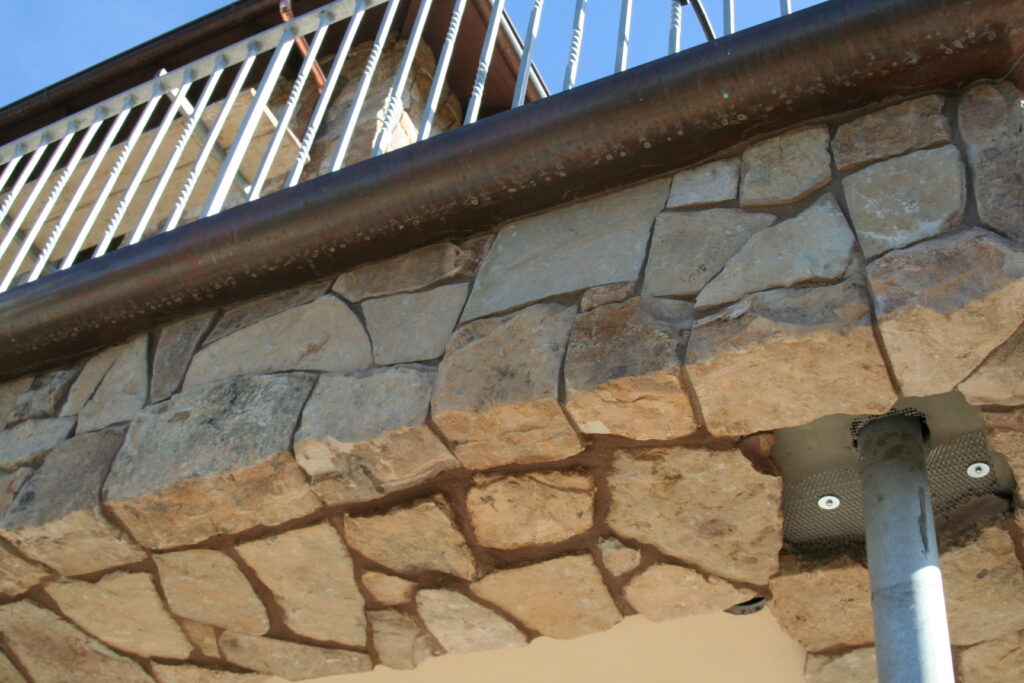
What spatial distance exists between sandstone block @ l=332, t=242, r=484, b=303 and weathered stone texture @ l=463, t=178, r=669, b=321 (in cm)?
6

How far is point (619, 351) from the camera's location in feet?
6.38

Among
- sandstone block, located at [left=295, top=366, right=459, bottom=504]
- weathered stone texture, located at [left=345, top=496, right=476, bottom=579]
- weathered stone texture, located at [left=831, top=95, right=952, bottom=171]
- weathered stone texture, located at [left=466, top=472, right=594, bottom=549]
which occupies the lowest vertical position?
weathered stone texture, located at [left=345, top=496, right=476, bottom=579]

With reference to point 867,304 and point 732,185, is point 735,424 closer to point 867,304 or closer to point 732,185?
point 867,304

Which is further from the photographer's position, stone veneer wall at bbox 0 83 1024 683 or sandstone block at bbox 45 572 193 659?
sandstone block at bbox 45 572 193 659

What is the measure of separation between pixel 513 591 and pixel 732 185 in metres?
0.96

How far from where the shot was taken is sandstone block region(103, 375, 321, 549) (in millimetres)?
2232

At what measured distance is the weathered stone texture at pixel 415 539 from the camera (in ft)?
7.30

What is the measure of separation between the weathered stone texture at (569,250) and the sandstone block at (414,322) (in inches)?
2.0

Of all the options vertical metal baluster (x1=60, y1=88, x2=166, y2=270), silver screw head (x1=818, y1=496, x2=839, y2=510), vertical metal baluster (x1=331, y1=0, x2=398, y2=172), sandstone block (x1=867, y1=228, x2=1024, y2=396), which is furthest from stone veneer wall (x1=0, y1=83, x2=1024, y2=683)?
vertical metal baluster (x1=60, y1=88, x2=166, y2=270)

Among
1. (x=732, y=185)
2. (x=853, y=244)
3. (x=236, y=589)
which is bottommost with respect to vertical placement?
(x=236, y=589)

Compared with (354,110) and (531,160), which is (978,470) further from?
(354,110)

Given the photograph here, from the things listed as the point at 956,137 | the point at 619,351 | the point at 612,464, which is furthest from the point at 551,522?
the point at 956,137

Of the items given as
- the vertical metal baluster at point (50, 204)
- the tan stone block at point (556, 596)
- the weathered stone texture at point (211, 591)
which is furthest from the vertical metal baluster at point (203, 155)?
the tan stone block at point (556, 596)

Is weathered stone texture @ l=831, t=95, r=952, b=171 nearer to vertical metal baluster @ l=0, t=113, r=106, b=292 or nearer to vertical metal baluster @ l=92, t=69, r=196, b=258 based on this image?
vertical metal baluster @ l=92, t=69, r=196, b=258
